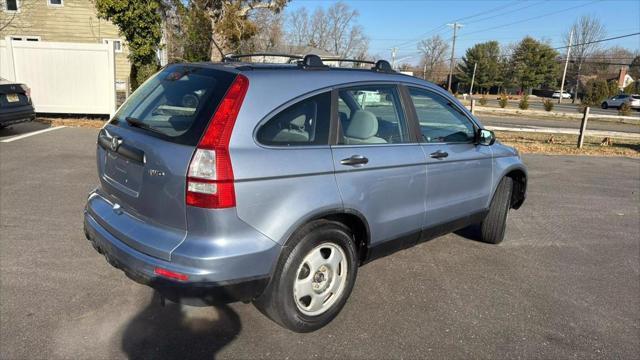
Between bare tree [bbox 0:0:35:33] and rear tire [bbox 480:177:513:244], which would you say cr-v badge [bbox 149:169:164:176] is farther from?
bare tree [bbox 0:0:35:33]

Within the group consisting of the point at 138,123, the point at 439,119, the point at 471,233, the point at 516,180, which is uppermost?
the point at 439,119

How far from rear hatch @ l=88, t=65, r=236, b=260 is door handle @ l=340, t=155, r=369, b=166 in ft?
2.92

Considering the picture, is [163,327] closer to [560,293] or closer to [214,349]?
[214,349]

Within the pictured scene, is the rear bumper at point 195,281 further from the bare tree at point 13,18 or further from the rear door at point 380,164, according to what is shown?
the bare tree at point 13,18

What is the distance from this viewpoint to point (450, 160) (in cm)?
381

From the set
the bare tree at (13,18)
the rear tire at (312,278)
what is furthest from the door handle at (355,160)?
the bare tree at (13,18)

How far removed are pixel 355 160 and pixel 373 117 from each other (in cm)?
53

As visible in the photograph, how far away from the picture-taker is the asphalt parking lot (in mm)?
2893

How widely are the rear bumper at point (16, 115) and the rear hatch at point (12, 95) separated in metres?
0.09

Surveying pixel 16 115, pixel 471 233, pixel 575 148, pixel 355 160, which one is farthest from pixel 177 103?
pixel 575 148

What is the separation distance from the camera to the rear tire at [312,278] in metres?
2.77

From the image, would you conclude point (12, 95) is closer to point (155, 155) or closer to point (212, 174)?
point (155, 155)

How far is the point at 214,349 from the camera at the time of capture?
111 inches

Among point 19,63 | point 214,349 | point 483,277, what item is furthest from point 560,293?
point 19,63
